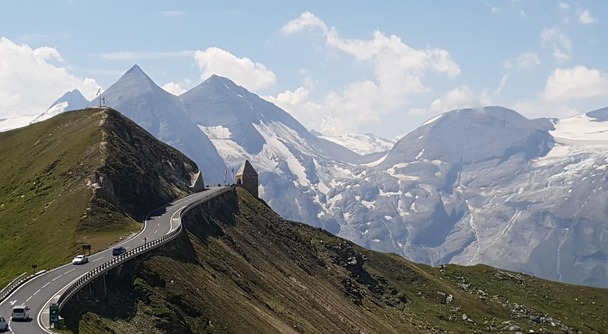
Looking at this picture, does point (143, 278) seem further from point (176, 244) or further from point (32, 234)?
point (32, 234)

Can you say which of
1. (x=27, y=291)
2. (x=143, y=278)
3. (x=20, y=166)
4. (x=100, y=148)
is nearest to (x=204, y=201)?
(x=100, y=148)

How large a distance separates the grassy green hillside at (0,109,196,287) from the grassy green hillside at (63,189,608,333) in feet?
39.8

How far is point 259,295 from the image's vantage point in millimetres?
118188

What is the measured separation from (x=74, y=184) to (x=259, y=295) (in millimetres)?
37737

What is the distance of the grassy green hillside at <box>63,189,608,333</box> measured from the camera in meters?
82.2

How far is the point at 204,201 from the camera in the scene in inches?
5910

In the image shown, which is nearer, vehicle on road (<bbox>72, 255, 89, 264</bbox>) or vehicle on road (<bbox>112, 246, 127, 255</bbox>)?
vehicle on road (<bbox>72, 255, 89, 264</bbox>)

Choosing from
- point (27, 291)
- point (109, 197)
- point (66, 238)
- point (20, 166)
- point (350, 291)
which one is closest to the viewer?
point (27, 291)

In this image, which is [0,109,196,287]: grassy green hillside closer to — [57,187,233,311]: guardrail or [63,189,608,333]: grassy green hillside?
[57,187,233,311]: guardrail

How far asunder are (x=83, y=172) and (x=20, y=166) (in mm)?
30233

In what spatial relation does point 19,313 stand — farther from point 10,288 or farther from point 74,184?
point 74,184

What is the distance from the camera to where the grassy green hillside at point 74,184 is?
10875 cm

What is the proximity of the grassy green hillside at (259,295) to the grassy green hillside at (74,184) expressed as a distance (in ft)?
39.8

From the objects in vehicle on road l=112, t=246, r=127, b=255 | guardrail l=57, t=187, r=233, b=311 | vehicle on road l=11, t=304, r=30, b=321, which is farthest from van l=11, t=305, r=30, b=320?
vehicle on road l=112, t=246, r=127, b=255
